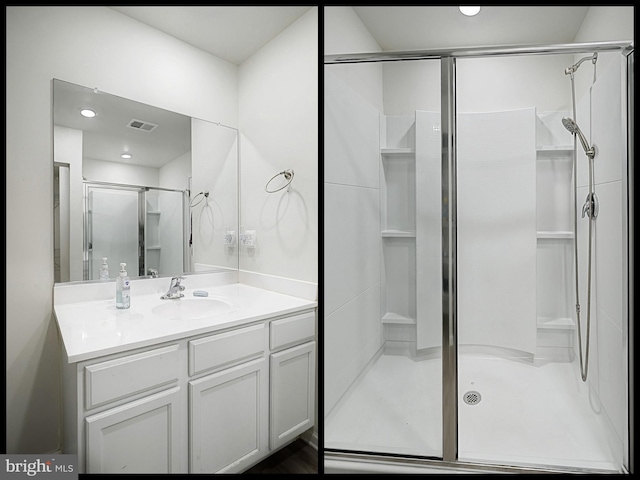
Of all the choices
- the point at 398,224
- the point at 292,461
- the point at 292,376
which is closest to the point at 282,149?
the point at 398,224

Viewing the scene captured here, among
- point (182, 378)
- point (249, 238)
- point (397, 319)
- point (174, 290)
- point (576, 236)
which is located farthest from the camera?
point (249, 238)

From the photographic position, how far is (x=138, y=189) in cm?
189

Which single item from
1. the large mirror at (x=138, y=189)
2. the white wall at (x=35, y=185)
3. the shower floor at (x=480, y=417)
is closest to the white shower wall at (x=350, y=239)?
the shower floor at (x=480, y=417)

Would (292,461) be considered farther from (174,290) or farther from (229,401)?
(174,290)

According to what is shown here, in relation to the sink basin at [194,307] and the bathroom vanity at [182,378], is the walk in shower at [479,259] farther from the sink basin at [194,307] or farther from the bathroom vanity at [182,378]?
the sink basin at [194,307]

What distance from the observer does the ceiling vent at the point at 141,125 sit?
186 centimetres

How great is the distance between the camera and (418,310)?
1.42 m

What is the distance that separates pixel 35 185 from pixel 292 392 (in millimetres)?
1448

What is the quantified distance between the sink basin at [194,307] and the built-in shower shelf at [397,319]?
0.75 meters

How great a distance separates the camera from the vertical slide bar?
123 centimetres

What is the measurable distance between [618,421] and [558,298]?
0.55 metres

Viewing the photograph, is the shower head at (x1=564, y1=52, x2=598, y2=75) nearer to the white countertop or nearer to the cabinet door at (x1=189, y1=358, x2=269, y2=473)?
the white countertop

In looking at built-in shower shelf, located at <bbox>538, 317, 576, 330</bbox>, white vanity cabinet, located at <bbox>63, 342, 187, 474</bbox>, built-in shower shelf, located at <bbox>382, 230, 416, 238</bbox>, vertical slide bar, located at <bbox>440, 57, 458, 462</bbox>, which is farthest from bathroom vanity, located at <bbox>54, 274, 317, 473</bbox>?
built-in shower shelf, located at <bbox>538, 317, 576, 330</bbox>
